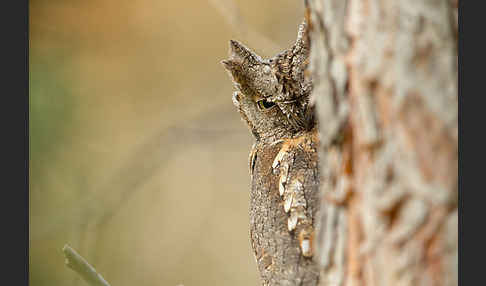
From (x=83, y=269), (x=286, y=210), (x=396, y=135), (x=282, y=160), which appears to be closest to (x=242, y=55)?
(x=282, y=160)

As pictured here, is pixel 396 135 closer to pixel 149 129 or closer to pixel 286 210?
pixel 286 210

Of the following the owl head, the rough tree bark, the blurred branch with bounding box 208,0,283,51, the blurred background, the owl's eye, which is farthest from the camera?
the blurred background

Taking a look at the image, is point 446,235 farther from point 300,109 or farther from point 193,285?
point 193,285

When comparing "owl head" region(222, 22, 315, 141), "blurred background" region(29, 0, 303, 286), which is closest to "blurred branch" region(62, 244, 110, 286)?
"owl head" region(222, 22, 315, 141)

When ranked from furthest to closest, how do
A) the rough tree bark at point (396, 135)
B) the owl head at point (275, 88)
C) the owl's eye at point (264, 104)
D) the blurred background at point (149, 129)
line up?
the blurred background at point (149, 129) → the owl's eye at point (264, 104) → the owl head at point (275, 88) → the rough tree bark at point (396, 135)

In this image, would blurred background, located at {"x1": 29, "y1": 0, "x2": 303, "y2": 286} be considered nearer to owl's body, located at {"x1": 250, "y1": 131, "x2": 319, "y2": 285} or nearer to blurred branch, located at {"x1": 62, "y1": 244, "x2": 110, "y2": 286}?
owl's body, located at {"x1": 250, "y1": 131, "x2": 319, "y2": 285}

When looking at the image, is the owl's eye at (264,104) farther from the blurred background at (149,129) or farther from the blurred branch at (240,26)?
the blurred background at (149,129)

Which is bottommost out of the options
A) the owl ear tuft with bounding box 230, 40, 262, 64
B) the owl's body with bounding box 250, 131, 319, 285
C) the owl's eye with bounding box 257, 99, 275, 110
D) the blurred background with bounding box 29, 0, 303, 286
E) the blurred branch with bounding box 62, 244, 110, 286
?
the blurred branch with bounding box 62, 244, 110, 286

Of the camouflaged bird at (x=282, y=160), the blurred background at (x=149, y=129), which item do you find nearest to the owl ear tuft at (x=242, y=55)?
the camouflaged bird at (x=282, y=160)
